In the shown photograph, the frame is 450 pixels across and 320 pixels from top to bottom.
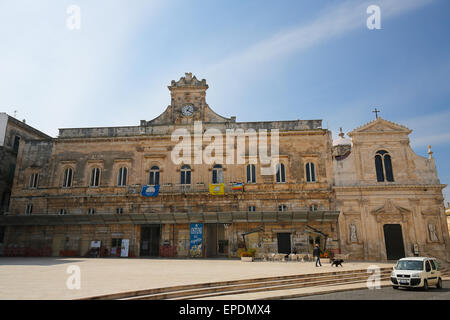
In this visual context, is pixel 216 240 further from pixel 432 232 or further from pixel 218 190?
pixel 432 232

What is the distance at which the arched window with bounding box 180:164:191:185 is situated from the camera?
28.4m

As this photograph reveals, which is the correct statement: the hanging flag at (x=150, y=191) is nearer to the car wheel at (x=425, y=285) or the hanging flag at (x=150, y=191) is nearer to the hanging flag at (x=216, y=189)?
the hanging flag at (x=216, y=189)

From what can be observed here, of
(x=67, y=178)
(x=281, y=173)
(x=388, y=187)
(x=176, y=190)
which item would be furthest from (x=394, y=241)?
(x=67, y=178)

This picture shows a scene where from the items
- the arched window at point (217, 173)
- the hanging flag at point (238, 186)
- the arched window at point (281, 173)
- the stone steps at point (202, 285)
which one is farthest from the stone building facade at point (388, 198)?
the stone steps at point (202, 285)

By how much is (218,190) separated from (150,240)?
303 inches

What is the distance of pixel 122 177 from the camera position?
2925cm

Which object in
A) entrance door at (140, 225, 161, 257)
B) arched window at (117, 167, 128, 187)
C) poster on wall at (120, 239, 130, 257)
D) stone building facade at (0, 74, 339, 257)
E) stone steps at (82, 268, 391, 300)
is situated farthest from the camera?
arched window at (117, 167, 128, 187)

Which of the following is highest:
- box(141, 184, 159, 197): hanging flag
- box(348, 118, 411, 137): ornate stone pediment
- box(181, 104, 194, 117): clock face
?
box(181, 104, 194, 117): clock face

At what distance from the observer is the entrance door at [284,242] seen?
25950 mm

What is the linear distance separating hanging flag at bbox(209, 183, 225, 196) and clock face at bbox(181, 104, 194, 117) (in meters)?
7.19

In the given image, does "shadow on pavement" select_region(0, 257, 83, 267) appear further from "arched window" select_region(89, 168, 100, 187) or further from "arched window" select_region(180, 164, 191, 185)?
"arched window" select_region(180, 164, 191, 185)

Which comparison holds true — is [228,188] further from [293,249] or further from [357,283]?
[357,283]

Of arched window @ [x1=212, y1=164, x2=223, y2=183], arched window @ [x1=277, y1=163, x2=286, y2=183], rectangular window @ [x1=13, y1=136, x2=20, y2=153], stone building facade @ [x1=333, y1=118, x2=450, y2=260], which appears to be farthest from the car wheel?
rectangular window @ [x1=13, y1=136, x2=20, y2=153]

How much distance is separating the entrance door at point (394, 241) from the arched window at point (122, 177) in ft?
73.7
